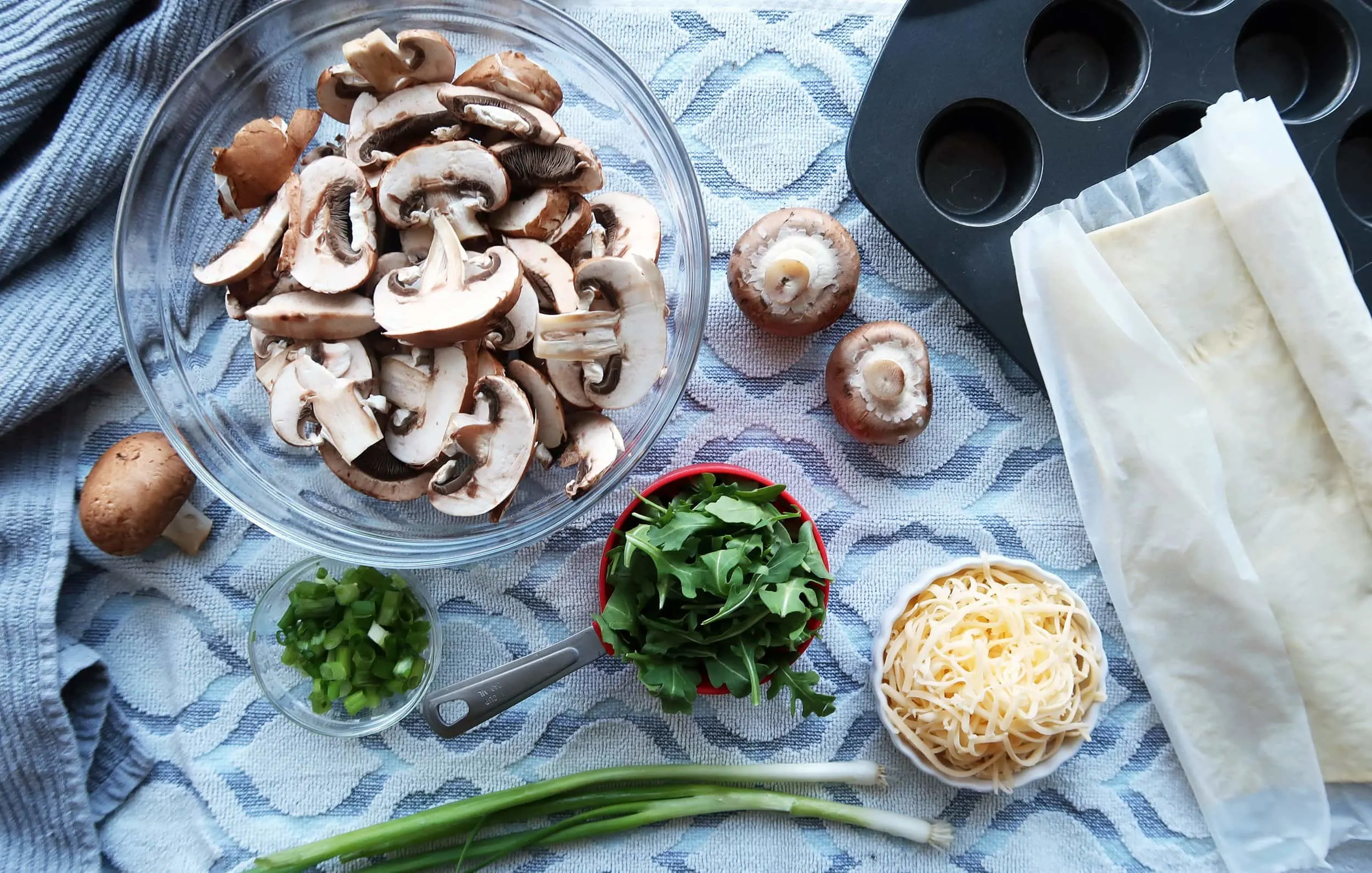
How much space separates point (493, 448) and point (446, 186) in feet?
1.01

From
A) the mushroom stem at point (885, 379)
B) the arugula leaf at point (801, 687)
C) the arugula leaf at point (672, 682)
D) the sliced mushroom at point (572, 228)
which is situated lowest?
the arugula leaf at point (672, 682)

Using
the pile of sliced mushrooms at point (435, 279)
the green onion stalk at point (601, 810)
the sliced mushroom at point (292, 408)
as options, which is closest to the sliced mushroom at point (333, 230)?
the pile of sliced mushrooms at point (435, 279)

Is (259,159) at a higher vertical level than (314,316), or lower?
higher

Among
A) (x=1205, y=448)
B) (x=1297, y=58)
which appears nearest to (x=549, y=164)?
(x=1205, y=448)

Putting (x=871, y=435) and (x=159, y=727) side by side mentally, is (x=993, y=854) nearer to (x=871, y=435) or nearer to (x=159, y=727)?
(x=871, y=435)

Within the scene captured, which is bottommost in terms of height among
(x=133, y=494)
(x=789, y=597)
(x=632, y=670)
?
(x=632, y=670)

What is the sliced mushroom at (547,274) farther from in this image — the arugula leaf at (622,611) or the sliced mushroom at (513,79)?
the arugula leaf at (622,611)

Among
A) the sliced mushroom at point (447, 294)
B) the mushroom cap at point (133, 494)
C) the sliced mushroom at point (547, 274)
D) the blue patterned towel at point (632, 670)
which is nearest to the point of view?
the sliced mushroom at point (447, 294)

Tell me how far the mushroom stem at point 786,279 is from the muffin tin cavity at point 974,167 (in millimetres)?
282

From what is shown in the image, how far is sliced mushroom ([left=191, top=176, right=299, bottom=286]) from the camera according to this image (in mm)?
1014

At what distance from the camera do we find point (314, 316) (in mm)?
992

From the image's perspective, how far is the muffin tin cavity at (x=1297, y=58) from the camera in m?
1.29

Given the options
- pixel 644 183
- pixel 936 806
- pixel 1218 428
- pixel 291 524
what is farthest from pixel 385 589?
pixel 1218 428

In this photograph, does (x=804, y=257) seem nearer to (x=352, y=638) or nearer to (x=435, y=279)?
(x=435, y=279)
